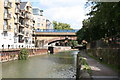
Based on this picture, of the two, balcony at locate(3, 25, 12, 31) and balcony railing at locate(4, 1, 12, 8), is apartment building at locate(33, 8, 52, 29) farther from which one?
balcony at locate(3, 25, 12, 31)

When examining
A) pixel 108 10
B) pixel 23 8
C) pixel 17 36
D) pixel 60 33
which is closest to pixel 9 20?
pixel 17 36

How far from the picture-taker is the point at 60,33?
72.2 m

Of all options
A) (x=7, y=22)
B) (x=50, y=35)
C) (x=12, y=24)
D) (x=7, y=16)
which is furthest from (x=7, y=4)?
(x=50, y=35)

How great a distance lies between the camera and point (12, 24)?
1960 inches

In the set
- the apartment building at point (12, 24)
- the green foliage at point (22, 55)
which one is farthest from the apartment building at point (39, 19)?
the green foliage at point (22, 55)

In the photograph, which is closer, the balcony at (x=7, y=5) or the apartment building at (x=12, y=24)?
the apartment building at (x=12, y=24)

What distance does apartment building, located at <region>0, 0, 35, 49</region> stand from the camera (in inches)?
1746

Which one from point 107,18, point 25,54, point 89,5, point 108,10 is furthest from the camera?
point 25,54

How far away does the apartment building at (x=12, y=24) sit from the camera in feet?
145

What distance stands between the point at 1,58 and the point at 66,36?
4046 cm

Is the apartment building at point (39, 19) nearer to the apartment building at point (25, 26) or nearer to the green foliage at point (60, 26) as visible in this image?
the green foliage at point (60, 26)

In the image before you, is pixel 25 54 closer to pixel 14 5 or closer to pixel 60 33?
pixel 14 5

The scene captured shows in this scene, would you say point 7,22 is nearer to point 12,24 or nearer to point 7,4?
point 12,24

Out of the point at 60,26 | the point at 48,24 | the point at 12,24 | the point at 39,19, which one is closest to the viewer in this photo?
the point at 12,24
